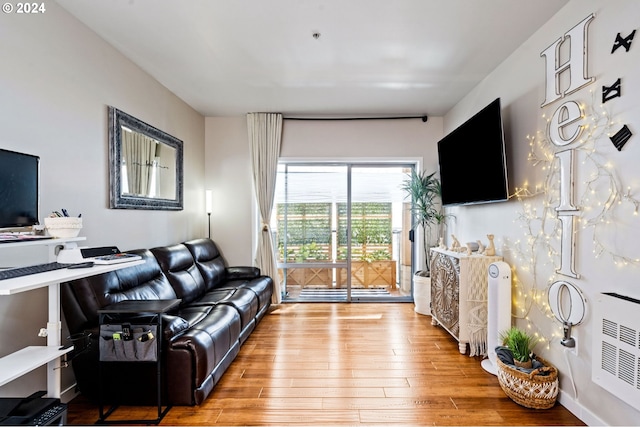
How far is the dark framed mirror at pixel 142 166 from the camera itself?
274 cm

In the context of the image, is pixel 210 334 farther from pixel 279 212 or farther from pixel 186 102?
pixel 186 102

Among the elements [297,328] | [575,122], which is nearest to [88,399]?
[297,328]

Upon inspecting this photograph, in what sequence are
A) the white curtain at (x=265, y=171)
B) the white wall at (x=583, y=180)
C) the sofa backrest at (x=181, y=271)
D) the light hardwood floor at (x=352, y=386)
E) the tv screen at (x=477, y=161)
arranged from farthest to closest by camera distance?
the white curtain at (x=265, y=171)
the sofa backrest at (x=181, y=271)
the tv screen at (x=477, y=161)
the light hardwood floor at (x=352, y=386)
the white wall at (x=583, y=180)

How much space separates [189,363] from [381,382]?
144cm

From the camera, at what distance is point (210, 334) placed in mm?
2322

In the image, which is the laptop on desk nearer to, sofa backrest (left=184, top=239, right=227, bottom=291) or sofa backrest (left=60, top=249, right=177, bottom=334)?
sofa backrest (left=60, top=249, right=177, bottom=334)

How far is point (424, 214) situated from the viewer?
171 inches

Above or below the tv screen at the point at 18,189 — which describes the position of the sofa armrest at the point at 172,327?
below

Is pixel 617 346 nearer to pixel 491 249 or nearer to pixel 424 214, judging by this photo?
pixel 491 249

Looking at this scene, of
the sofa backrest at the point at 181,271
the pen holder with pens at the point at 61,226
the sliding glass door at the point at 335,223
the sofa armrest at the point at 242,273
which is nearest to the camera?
the pen holder with pens at the point at 61,226

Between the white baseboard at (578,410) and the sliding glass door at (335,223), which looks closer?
the white baseboard at (578,410)

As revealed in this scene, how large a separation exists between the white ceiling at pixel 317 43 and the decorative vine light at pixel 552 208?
Answer: 0.90 meters

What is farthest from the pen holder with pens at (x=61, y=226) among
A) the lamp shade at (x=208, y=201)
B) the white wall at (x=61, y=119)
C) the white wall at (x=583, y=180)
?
the white wall at (x=583, y=180)

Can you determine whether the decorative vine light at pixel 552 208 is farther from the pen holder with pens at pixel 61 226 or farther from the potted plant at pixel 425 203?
the pen holder with pens at pixel 61 226
